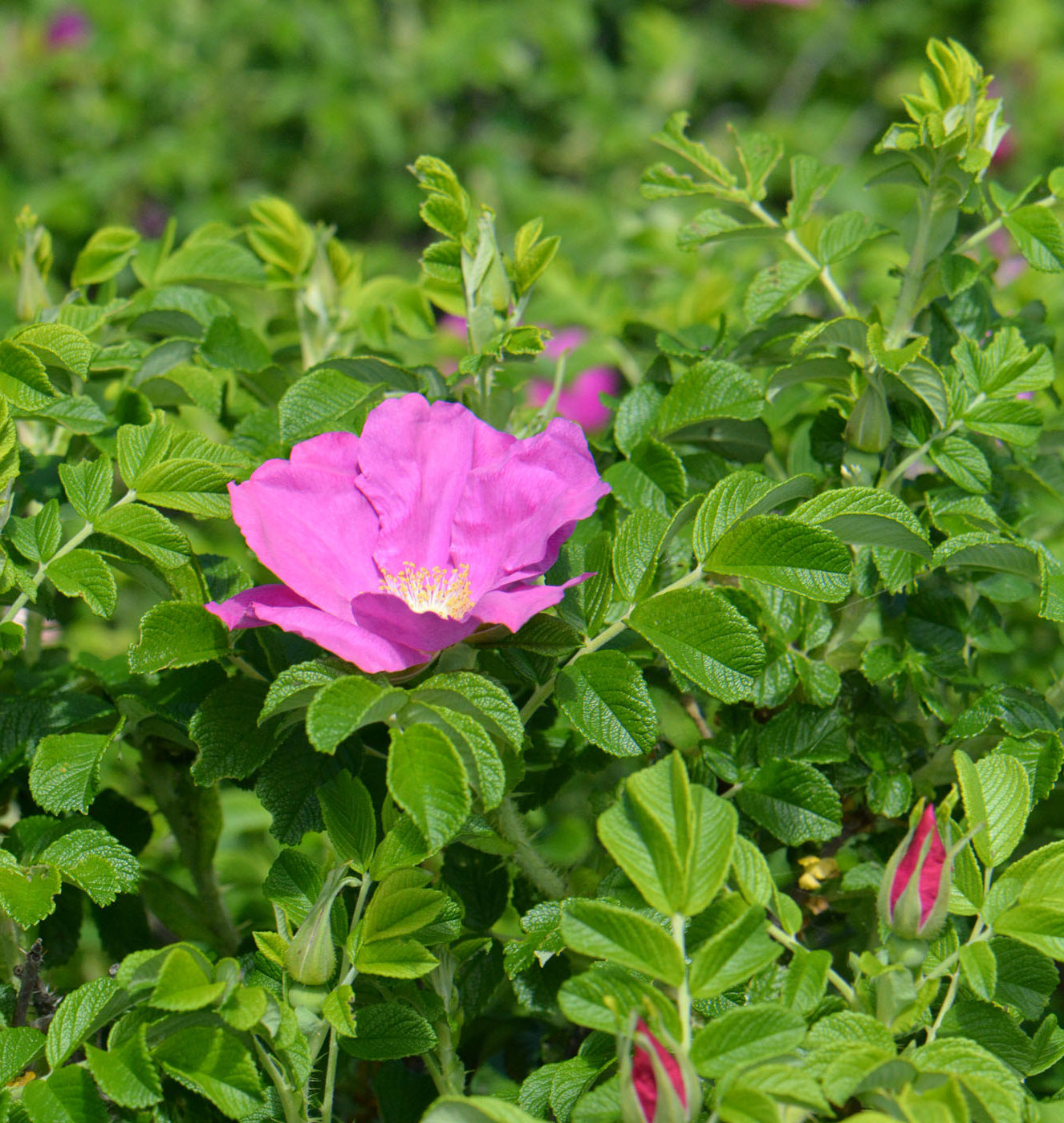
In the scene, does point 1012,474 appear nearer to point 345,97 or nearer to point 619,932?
point 619,932

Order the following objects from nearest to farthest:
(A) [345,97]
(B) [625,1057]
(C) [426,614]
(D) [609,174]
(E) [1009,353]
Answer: (B) [625,1057] → (C) [426,614] → (E) [1009,353] → (A) [345,97] → (D) [609,174]

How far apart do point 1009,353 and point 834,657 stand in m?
0.29

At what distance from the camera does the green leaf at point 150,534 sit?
0.88 metres

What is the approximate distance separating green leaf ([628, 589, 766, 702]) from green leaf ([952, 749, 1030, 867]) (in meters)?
0.14

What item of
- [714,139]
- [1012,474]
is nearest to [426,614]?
[1012,474]

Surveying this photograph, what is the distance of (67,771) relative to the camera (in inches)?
34.2

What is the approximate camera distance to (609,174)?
145 inches

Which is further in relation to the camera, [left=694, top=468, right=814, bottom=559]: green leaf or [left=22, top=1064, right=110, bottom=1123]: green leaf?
[left=694, top=468, right=814, bottom=559]: green leaf

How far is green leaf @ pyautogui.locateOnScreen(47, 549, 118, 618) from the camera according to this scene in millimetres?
853

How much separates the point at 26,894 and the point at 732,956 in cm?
46

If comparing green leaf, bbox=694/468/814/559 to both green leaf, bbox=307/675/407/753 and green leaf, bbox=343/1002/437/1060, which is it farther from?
green leaf, bbox=343/1002/437/1060

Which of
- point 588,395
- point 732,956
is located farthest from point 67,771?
point 588,395

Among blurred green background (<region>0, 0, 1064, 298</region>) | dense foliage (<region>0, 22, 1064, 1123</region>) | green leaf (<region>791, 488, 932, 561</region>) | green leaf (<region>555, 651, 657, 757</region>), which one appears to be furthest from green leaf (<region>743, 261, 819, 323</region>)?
blurred green background (<region>0, 0, 1064, 298</region>)

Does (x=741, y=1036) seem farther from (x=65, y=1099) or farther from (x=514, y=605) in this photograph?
(x=65, y=1099)
